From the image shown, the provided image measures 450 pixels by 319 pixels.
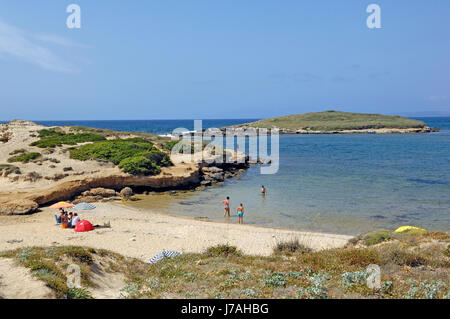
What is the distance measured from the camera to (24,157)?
27.2 m

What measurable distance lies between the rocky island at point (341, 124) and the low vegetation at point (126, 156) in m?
76.5

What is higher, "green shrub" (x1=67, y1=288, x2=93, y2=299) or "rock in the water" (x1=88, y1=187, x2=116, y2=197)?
"green shrub" (x1=67, y1=288, x2=93, y2=299)

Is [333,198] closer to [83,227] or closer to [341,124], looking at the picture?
[83,227]

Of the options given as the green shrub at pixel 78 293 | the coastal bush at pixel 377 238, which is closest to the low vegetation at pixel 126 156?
the coastal bush at pixel 377 238

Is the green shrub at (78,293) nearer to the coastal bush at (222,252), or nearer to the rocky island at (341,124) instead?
the coastal bush at (222,252)

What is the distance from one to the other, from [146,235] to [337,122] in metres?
105

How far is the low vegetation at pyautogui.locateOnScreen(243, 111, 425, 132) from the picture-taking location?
102 meters

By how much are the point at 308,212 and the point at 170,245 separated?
33.3ft

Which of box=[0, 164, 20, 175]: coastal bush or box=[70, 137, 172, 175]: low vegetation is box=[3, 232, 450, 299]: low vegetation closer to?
box=[70, 137, 172, 175]: low vegetation

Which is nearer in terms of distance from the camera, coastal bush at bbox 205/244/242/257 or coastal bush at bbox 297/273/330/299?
coastal bush at bbox 297/273/330/299

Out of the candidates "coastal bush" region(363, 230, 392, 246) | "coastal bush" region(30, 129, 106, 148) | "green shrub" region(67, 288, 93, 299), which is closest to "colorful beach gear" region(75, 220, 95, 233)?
"green shrub" region(67, 288, 93, 299)

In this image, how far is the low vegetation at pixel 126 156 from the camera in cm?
2680
